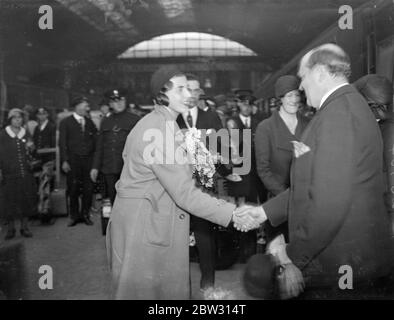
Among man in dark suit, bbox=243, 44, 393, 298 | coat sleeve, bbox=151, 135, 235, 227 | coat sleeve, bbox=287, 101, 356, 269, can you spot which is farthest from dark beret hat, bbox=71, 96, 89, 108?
coat sleeve, bbox=287, 101, 356, 269

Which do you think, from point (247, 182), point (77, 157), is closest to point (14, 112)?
point (77, 157)

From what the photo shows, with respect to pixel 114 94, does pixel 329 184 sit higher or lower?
lower

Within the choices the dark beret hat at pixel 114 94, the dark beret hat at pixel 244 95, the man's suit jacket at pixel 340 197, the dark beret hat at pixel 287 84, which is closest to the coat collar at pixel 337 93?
the man's suit jacket at pixel 340 197

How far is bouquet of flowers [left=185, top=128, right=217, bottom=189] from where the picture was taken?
2.91 meters

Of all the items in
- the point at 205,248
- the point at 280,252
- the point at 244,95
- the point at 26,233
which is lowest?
the point at 26,233

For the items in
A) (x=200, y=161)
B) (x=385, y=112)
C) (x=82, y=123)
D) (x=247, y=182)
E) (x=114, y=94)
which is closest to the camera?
(x=385, y=112)

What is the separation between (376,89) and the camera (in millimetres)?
2811

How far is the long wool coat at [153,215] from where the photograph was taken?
2234 mm

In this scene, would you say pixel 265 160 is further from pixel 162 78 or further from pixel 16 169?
pixel 16 169

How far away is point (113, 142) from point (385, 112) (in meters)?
3.60

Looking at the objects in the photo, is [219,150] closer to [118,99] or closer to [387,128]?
[387,128]

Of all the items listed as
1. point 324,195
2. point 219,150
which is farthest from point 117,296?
point 219,150

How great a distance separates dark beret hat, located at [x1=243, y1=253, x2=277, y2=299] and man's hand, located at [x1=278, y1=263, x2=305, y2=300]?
9 cm
